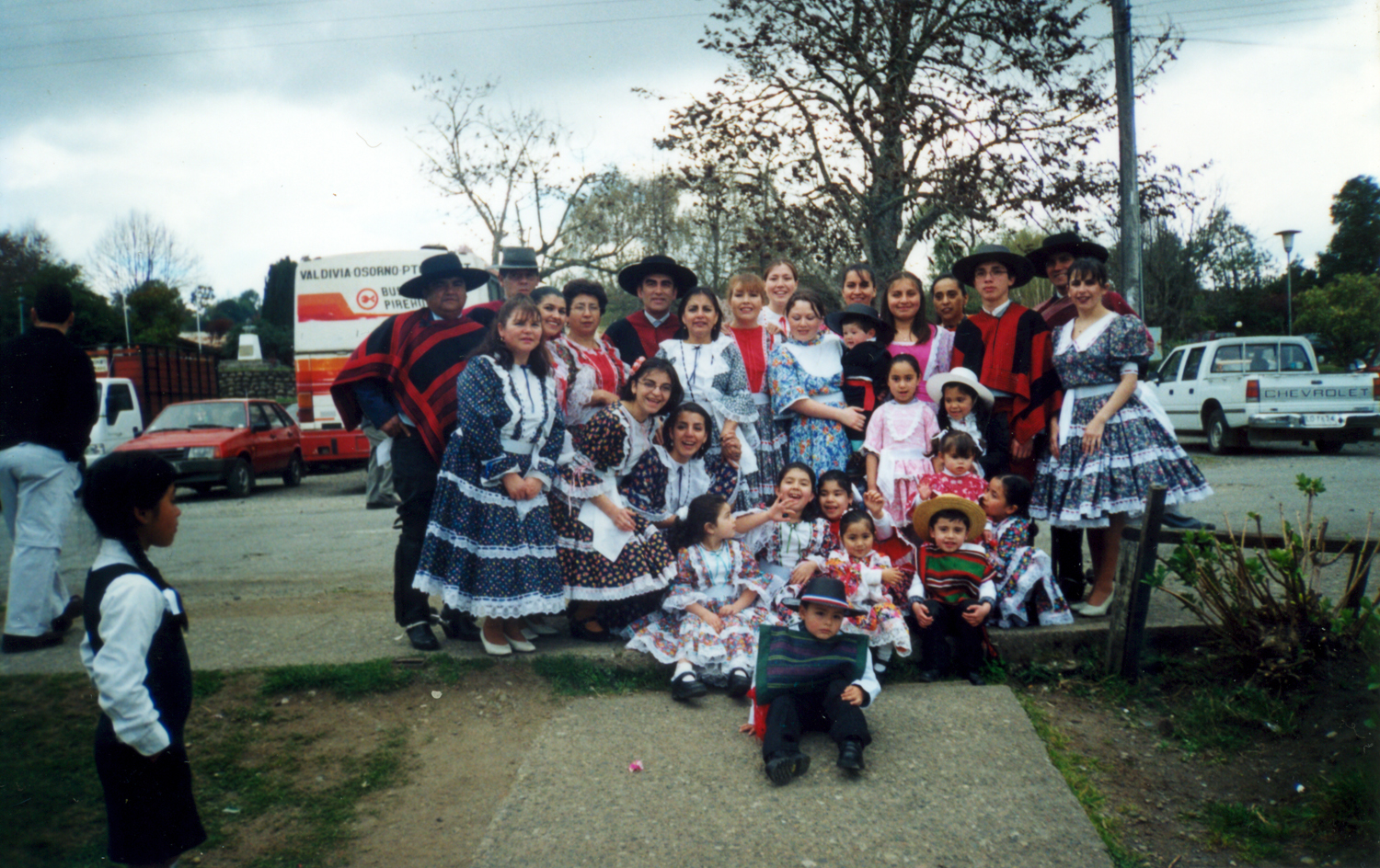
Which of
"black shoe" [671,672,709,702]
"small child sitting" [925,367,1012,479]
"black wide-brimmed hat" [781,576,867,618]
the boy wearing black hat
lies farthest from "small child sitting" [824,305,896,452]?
"black shoe" [671,672,709,702]

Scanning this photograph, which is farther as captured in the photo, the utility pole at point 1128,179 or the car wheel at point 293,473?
the car wheel at point 293,473

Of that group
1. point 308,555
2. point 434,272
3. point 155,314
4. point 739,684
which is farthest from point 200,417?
point 739,684

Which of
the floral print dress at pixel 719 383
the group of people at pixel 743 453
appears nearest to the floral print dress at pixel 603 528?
the group of people at pixel 743 453

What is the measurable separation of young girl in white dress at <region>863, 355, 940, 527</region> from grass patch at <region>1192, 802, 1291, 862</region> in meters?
1.90

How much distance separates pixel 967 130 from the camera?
520 inches

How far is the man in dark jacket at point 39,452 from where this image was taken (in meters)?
4.51

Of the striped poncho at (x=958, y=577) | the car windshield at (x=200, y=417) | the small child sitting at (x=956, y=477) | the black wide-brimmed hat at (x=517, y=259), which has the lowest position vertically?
the striped poncho at (x=958, y=577)

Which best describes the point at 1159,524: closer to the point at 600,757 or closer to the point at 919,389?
the point at 919,389

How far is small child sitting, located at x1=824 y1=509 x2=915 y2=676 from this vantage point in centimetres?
408

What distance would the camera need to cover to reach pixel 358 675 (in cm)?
410

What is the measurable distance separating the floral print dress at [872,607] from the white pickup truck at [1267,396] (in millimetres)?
11517

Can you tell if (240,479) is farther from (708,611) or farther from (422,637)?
(708,611)

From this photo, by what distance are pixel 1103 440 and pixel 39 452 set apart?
17.8 ft

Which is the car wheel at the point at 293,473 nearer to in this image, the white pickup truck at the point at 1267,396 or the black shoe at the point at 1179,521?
the black shoe at the point at 1179,521
